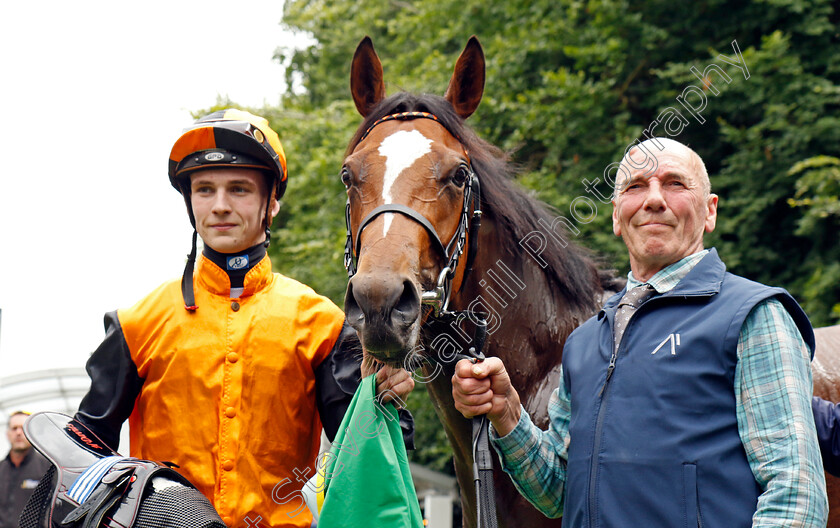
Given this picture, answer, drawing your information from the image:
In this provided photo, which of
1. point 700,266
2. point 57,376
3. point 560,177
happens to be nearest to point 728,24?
point 560,177

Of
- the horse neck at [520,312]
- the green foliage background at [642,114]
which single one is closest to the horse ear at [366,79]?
the horse neck at [520,312]

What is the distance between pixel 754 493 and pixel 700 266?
0.62 metres

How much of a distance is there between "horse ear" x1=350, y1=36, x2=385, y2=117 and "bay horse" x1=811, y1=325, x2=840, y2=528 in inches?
89.3

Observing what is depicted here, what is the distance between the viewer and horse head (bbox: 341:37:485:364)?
220 centimetres

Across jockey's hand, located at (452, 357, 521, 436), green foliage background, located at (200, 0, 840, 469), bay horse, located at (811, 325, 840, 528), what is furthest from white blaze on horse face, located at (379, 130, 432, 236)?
green foliage background, located at (200, 0, 840, 469)

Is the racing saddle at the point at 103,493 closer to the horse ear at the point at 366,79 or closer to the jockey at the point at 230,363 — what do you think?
the jockey at the point at 230,363

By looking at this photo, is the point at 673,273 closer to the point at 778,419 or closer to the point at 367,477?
the point at 778,419

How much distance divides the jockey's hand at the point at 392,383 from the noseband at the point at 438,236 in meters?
0.25

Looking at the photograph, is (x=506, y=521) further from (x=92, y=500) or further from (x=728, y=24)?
(x=728, y=24)

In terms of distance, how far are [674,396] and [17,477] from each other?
314 inches

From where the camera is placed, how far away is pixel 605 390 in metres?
2.05

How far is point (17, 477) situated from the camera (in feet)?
25.7

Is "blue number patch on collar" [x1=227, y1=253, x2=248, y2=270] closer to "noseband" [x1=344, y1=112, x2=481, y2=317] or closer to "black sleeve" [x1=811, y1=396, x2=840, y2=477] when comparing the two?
"noseband" [x1=344, y1=112, x2=481, y2=317]

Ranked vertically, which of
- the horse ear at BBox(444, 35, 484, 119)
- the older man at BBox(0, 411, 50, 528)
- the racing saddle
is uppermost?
the horse ear at BBox(444, 35, 484, 119)
